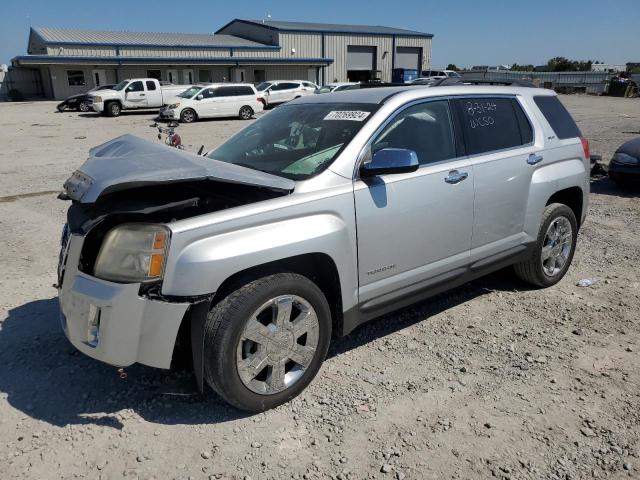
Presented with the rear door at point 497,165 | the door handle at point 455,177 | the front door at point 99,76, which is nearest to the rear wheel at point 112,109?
the front door at point 99,76

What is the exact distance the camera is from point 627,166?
8.58 metres

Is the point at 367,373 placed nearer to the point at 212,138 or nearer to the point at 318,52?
the point at 212,138

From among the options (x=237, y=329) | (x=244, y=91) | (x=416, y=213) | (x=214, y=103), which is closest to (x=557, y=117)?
(x=416, y=213)

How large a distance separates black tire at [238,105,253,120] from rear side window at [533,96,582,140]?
70.4ft

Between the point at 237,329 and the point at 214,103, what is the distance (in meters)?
22.7

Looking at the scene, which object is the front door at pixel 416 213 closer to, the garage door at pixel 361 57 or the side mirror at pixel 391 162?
the side mirror at pixel 391 162

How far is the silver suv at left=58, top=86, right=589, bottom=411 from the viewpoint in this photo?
2.68 metres

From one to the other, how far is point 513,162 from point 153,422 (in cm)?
320

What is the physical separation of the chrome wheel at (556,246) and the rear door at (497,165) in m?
0.42

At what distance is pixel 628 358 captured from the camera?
369cm

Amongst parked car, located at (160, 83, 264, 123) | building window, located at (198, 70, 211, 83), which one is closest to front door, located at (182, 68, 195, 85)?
building window, located at (198, 70, 211, 83)

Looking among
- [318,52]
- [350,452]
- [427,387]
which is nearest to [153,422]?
[350,452]

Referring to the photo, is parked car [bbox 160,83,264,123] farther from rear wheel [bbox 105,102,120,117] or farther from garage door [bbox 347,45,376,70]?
garage door [bbox 347,45,376,70]

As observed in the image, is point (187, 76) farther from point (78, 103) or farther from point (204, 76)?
point (78, 103)
